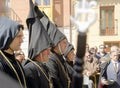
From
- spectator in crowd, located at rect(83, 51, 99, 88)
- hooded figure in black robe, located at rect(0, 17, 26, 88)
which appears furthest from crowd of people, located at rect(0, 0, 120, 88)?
spectator in crowd, located at rect(83, 51, 99, 88)

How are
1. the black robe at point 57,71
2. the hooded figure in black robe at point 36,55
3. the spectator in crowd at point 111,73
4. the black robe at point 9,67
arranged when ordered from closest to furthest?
the black robe at point 9,67
the hooded figure in black robe at point 36,55
the black robe at point 57,71
the spectator in crowd at point 111,73

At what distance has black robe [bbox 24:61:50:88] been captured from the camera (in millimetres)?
5168

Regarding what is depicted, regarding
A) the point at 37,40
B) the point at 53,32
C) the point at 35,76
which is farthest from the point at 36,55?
the point at 53,32

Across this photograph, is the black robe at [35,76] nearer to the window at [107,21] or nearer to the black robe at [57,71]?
the black robe at [57,71]

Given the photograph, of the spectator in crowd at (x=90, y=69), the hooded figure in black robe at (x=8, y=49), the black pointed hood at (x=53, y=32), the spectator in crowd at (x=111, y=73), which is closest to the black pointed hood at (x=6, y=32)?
the hooded figure in black robe at (x=8, y=49)

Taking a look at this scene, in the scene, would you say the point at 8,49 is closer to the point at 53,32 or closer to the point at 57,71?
the point at 57,71

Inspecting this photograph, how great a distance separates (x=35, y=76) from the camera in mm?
5371

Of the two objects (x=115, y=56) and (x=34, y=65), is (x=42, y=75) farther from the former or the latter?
(x=115, y=56)

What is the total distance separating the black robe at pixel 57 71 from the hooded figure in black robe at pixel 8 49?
2318mm

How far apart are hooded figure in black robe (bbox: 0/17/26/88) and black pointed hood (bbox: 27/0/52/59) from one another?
126cm

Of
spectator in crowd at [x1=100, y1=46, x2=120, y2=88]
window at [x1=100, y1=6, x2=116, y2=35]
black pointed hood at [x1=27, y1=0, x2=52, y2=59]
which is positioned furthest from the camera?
window at [x1=100, y1=6, x2=116, y2=35]

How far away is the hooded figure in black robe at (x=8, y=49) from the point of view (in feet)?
14.0

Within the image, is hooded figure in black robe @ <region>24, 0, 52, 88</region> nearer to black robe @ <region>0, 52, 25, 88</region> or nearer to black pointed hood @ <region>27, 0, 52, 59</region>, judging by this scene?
black pointed hood @ <region>27, 0, 52, 59</region>

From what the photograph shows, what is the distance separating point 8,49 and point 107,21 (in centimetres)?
2695
